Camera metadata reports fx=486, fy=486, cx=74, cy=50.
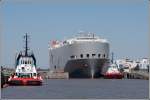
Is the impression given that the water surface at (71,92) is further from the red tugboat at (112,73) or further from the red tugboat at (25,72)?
the red tugboat at (112,73)

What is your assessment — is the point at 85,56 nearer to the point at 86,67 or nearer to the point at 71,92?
the point at 86,67

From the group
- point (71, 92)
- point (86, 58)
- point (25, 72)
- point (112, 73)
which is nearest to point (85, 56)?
point (86, 58)

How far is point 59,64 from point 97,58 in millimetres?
10353

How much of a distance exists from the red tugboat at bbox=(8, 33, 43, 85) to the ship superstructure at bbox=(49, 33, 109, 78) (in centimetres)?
2322

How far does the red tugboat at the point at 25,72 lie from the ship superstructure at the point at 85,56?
76.2ft

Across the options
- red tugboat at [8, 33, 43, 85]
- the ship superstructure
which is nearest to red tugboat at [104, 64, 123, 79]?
the ship superstructure

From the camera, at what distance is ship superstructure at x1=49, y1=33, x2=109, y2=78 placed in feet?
206

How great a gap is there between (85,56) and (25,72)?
82.4 ft

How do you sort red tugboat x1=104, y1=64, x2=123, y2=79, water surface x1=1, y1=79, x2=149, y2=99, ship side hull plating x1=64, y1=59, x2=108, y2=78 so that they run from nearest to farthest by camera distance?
water surface x1=1, y1=79, x2=149, y2=99, ship side hull plating x1=64, y1=59, x2=108, y2=78, red tugboat x1=104, y1=64, x2=123, y2=79

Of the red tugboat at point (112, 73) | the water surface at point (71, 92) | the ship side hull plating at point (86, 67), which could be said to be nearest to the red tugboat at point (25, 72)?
the water surface at point (71, 92)

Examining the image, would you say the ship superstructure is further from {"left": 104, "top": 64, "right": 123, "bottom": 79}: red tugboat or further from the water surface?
the water surface

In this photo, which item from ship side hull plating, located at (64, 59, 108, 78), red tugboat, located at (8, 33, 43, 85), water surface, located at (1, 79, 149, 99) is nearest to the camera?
water surface, located at (1, 79, 149, 99)

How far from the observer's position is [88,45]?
63750mm

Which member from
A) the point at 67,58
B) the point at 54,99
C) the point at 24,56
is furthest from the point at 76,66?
the point at 54,99
